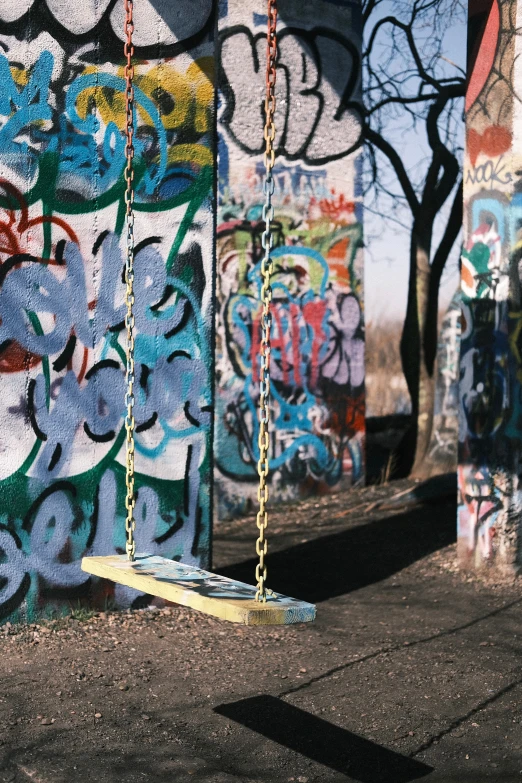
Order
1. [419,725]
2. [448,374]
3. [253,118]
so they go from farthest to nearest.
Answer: [448,374]
[253,118]
[419,725]

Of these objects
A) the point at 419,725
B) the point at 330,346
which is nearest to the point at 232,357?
the point at 330,346

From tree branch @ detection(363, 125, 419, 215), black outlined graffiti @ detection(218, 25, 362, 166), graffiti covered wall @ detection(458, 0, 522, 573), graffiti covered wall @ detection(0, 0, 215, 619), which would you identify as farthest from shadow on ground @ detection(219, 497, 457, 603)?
tree branch @ detection(363, 125, 419, 215)

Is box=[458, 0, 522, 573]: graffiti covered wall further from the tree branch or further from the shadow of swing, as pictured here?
the tree branch

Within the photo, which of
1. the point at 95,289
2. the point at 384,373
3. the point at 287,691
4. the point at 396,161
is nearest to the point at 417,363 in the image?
the point at 396,161

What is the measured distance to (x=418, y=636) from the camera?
6312 mm

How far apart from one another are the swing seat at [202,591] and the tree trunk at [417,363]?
294 inches

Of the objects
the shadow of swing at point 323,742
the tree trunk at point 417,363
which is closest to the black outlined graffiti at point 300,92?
the tree trunk at point 417,363

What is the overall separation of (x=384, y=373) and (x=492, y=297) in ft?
53.5

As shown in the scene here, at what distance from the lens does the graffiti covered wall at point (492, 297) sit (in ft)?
24.5

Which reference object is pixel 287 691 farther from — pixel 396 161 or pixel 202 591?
pixel 396 161

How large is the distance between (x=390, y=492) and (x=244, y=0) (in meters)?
5.38

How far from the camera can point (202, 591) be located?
432 centimetres

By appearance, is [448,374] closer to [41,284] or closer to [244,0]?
[244,0]

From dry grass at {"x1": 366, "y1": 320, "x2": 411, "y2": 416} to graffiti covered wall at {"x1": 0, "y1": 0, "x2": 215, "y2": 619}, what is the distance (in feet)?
48.1
